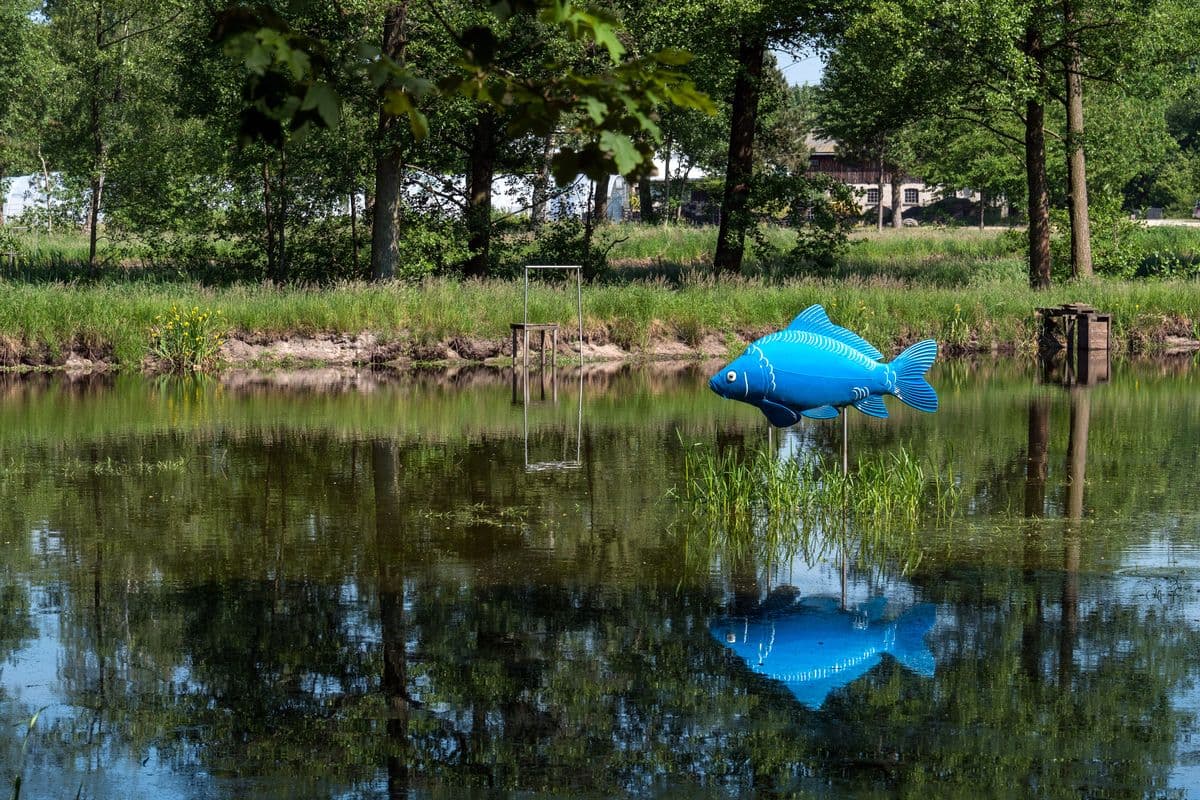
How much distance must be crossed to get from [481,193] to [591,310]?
7438mm

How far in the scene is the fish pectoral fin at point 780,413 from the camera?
12828 mm

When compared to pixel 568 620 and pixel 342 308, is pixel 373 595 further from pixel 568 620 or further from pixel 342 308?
pixel 342 308

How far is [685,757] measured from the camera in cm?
681

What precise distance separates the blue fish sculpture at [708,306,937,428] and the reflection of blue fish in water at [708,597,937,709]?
10.0ft

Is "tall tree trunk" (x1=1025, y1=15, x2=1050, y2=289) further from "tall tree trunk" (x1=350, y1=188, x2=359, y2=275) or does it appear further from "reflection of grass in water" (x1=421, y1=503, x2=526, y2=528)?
"reflection of grass in water" (x1=421, y1=503, x2=526, y2=528)

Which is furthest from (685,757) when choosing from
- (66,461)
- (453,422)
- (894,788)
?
(453,422)

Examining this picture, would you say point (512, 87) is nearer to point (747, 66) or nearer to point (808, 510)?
point (808, 510)

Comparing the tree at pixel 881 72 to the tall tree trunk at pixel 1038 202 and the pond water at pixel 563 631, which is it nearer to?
the tall tree trunk at pixel 1038 202

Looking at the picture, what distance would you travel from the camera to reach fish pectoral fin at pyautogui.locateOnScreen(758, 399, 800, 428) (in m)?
12.8

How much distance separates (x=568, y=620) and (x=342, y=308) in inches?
829

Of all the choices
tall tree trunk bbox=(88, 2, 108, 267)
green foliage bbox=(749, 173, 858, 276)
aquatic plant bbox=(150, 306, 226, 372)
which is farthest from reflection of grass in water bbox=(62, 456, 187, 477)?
green foliage bbox=(749, 173, 858, 276)

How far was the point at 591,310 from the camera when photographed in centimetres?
3103

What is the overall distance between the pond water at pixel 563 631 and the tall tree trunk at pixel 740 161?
22667 millimetres

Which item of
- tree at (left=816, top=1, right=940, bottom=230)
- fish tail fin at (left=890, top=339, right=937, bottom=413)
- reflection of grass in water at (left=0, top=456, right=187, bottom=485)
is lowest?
reflection of grass in water at (left=0, top=456, right=187, bottom=485)
